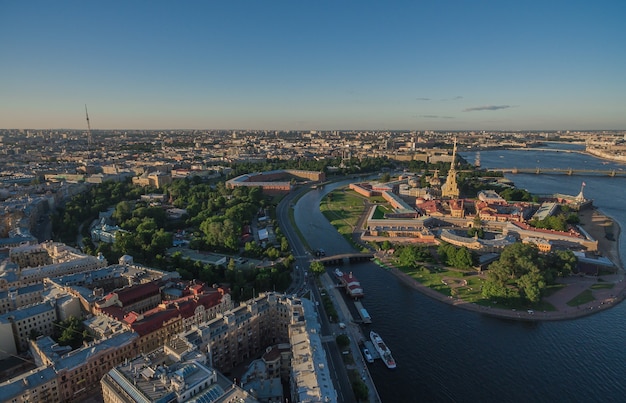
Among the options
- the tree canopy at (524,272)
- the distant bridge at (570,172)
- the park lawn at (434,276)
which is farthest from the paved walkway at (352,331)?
the distant bridge at (570,172)

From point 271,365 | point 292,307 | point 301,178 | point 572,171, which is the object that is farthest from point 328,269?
point 572,171

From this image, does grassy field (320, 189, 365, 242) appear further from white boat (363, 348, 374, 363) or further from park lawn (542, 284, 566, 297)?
white boat (363, 348, 374, 363)

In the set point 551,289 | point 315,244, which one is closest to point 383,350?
point 551,289

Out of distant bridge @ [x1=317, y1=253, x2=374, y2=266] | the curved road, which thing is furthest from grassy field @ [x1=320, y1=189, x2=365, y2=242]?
distant bridge @ [x1=317, y1=253, x2=374, y2=266]

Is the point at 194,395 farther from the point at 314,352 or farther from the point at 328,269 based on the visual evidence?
the point at 328,269

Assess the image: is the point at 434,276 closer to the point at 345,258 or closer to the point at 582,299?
the point at 345,258

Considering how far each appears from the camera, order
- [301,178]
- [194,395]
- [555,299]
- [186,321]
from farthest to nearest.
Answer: [301,178] < [555,299] < [186,321] < [194,395]
